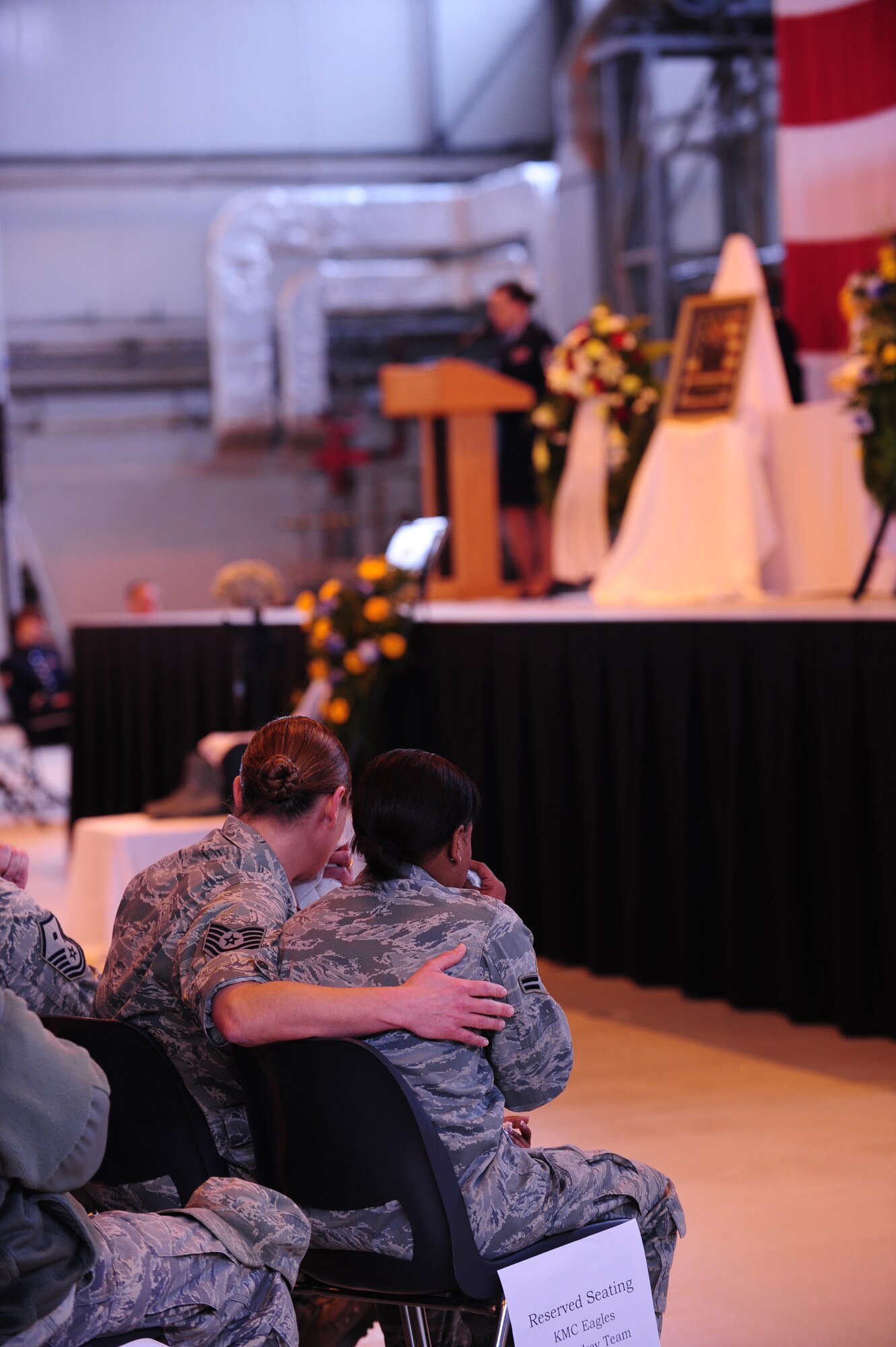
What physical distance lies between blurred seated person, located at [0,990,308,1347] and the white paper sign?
251 millimetres

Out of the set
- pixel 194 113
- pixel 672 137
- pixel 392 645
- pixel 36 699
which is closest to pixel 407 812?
pixel 392 645

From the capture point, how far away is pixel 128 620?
814 centimetres

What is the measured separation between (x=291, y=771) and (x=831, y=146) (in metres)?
6.38

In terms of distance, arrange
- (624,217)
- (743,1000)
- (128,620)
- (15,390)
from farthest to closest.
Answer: (15,390)
(624,217)
(128,620)
(743,1000)

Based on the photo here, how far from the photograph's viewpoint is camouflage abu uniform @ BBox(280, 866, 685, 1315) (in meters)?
1.82

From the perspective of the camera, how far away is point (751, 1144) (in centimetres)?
337

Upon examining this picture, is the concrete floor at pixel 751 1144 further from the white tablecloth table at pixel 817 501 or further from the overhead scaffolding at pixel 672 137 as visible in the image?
the overhead scaffolding at pixel 672 137

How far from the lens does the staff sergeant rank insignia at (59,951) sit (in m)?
2.05

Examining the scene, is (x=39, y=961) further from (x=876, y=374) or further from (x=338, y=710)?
(x=876, y=374)

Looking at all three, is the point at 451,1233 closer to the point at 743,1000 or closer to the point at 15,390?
the point at 743,1000

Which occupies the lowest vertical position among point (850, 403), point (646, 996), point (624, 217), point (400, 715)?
point (646, 996)

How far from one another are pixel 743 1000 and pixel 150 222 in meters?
11.5

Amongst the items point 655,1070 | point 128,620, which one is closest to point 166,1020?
point 655,1070

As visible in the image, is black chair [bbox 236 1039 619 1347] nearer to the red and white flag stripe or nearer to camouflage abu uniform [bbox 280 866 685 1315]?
camouflage abu uniform [bbox 280 866 685 1315]
